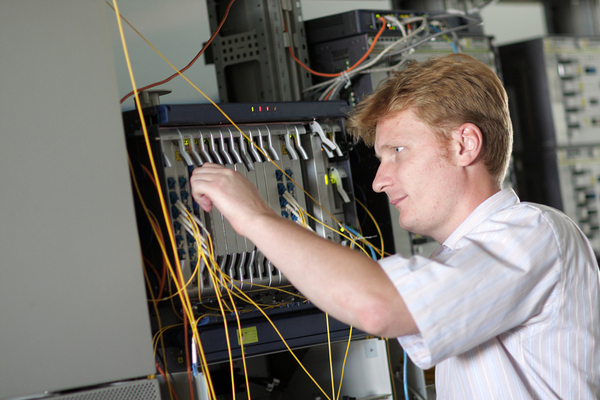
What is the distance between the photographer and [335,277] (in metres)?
0.93

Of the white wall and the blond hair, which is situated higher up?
the white wall

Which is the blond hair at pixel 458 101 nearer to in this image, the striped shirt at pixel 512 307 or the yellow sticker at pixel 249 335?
the striped shirt at pixel 512 307

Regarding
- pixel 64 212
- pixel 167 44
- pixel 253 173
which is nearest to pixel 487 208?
pixel 253 173

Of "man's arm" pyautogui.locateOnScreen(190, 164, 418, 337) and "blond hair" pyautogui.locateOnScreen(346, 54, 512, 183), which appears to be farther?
"blond hair" pyautogui.locateOnScreen(346, 54, 512, 183)

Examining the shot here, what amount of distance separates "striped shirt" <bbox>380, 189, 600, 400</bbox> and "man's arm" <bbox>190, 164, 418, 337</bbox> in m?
0.03

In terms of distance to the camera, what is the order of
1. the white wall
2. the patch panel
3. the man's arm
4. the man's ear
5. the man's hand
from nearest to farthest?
1. the man's arm
2. the man's hand
3. the man's ear
4. the patch panel
5. the white wall

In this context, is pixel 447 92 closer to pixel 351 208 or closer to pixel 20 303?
pixel 351 208

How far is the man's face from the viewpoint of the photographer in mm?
1235

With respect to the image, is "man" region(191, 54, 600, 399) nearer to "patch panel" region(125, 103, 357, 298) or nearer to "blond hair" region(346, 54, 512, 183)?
"blond hair" region(346, 54, 512, 183)

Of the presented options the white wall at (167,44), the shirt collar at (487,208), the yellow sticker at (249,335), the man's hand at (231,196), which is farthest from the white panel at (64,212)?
the white wall at (167,44)

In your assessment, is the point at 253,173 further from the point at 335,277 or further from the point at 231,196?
the point at 335,277

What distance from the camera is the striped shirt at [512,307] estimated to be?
0.94 m

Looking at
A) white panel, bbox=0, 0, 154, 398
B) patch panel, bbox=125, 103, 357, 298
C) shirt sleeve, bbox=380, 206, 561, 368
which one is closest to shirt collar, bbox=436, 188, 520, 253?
shirt sleeve, bbox=380, 206, 561, 368

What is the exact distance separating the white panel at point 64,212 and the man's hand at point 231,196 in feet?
0.59
